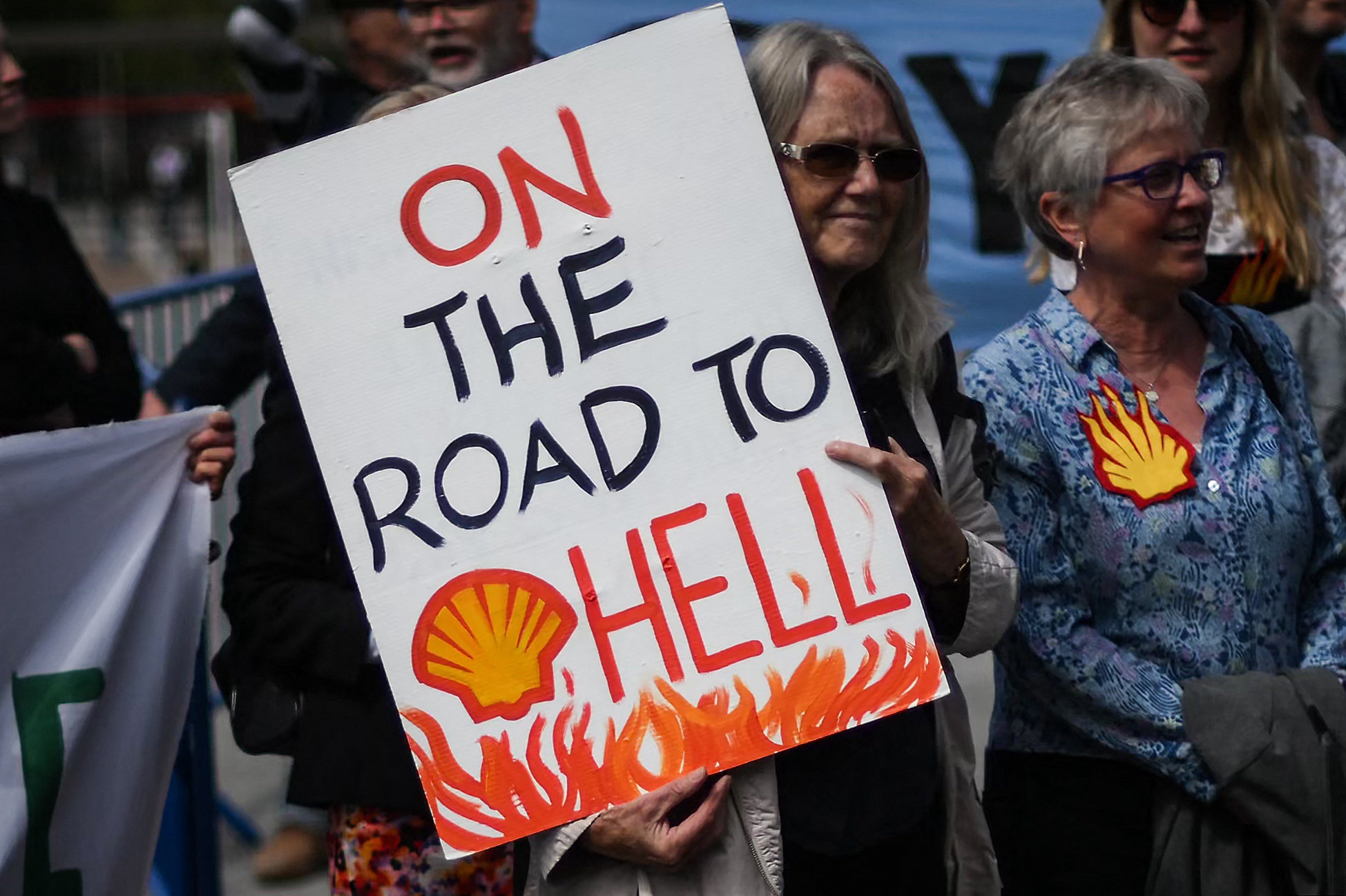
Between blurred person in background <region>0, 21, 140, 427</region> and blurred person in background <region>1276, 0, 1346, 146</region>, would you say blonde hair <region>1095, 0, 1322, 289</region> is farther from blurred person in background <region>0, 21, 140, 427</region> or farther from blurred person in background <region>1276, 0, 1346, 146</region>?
blurred person in background <region>0, 21, 140, 427</region>

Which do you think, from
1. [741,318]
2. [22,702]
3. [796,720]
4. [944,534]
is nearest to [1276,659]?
[944,534]

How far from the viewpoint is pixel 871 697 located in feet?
6.97

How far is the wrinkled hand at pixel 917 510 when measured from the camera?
2104mm

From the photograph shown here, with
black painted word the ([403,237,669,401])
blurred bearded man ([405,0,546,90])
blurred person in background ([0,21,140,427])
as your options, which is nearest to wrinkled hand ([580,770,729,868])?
black painted word the ([403,237,669,401])

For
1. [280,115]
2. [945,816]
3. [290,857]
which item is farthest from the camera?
[290,857]

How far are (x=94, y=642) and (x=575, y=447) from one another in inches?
42.2

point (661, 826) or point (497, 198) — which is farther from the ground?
point (497, 198)

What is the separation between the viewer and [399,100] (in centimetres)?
266

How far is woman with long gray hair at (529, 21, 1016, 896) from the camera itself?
7.10ft

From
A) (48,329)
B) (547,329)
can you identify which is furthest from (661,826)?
(48,329)

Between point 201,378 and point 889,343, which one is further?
point 201,378

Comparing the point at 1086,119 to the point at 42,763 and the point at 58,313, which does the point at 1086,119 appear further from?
the point at 58,313

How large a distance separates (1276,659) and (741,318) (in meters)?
1.20

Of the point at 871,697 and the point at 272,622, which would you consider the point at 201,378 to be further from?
the point at 871,697
